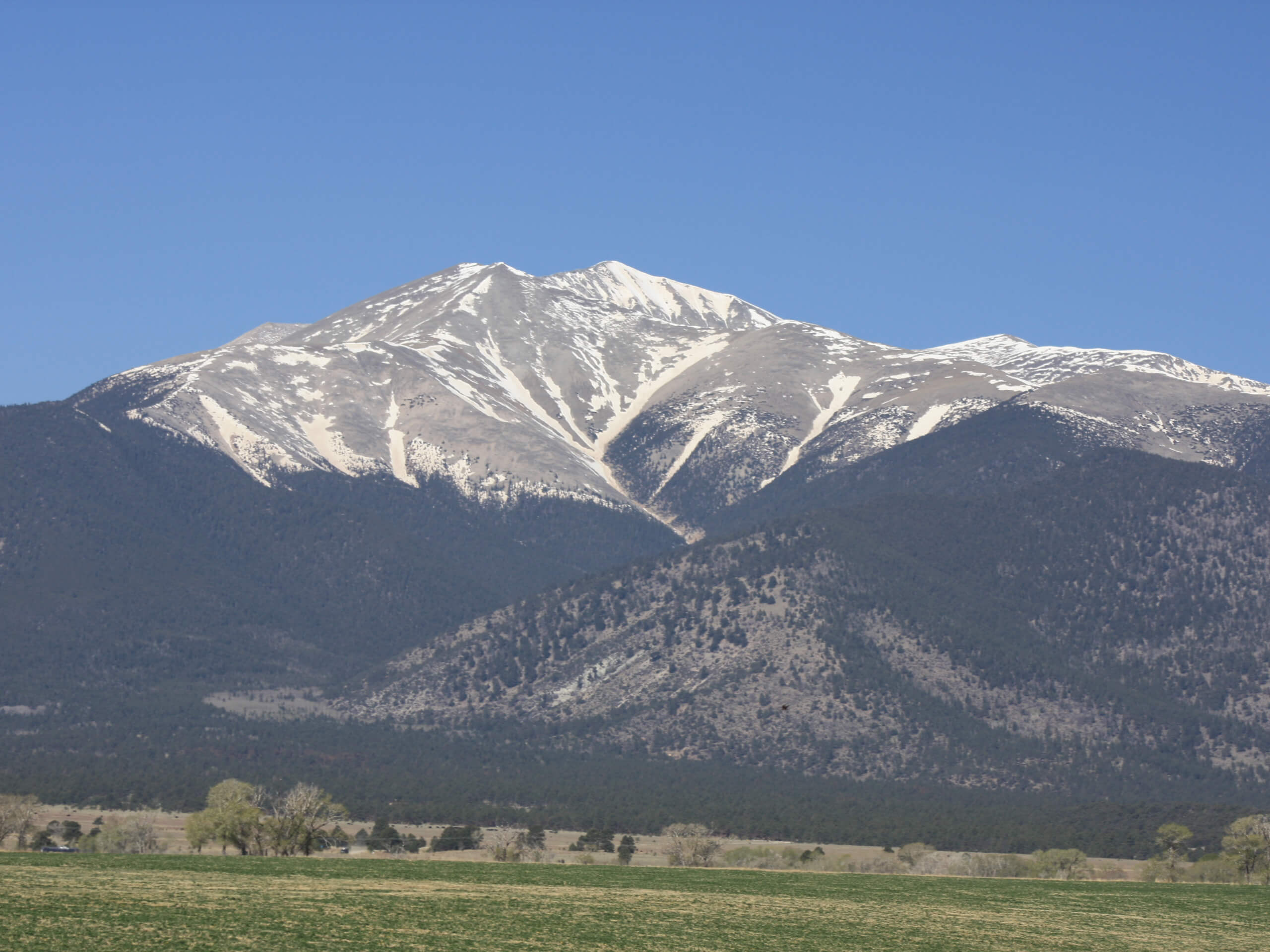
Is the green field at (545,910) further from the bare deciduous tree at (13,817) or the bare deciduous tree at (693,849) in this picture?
the bare deciduous tree at (13,817)

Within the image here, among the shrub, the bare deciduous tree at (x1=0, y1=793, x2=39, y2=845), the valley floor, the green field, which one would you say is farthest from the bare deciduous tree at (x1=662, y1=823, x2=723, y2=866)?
the bare deciduous tree at (x1=0, y1=793, x2=39, y2=845)

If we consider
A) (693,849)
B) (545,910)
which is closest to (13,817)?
(693,849)

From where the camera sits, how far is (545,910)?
92062mm

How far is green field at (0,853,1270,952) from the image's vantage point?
76.3 m

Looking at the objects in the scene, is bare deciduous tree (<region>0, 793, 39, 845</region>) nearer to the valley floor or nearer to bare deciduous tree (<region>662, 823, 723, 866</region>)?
the valley floor

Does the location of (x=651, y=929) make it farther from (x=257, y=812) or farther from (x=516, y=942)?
(x=257, y=812)

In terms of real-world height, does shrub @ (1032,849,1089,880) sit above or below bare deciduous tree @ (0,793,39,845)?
below

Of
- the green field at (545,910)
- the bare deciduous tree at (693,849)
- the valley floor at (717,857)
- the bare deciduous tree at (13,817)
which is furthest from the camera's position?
the valley floor at (717,857)

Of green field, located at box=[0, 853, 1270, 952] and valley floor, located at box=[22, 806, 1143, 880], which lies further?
valley floor, located at box=[22, 806, 1143, 880]

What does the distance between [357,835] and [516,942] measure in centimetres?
12302

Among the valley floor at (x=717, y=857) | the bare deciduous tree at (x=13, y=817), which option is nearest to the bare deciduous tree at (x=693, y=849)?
the valley floor at (x=717, y=857)

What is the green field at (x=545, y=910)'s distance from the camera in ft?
250

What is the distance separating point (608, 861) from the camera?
15975 cm

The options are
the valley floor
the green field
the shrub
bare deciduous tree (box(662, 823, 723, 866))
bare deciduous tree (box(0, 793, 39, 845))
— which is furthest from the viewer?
the shrub
